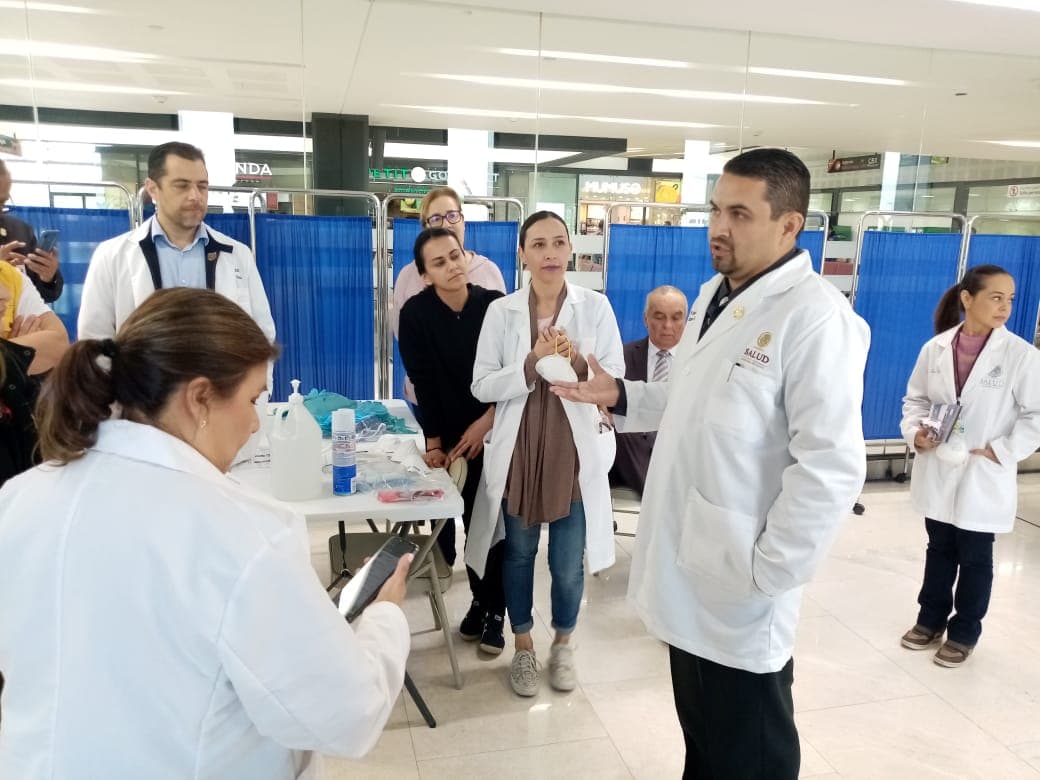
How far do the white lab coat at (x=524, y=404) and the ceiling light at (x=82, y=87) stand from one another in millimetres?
3175

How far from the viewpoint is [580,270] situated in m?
4.59

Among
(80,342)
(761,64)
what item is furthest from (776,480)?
(761,64)

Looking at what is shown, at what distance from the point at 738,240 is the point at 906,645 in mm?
2248

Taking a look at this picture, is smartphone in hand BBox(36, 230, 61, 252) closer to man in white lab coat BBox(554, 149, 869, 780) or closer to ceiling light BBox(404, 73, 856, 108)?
ceiling light BBox(404, 73, 856, 108)

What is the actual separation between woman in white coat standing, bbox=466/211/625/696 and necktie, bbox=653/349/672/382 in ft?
2.42

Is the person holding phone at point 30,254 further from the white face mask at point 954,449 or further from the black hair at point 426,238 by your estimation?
the white face mask at point 954,449

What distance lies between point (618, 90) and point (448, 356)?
123 inches

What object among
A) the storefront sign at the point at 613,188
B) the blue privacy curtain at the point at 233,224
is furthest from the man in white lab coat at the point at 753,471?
the storefront sign at the point at 613,188

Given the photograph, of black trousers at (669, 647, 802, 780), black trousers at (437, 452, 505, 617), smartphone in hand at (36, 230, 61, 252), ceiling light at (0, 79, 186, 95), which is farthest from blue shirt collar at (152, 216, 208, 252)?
black trousers at (669, 647, 802, 780)

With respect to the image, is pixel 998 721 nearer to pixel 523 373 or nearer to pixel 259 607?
pixel 523 373

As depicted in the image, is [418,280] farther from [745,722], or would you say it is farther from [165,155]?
[745,722]

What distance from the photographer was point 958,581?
2.87m

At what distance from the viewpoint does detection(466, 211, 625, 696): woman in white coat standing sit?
2.43m

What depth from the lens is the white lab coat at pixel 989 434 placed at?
2750 millimetres
